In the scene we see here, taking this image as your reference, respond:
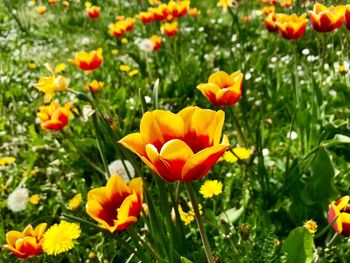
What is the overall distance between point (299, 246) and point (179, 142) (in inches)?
21.1

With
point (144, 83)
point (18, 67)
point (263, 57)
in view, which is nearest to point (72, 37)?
point (18, 67)

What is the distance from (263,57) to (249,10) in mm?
1600

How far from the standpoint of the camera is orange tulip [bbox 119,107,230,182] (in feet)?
2.73

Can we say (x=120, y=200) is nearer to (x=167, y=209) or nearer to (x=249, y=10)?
(x=167, y=209)

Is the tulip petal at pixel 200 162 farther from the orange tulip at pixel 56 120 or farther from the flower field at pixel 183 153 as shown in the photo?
the orange tulip at pixel 56 120

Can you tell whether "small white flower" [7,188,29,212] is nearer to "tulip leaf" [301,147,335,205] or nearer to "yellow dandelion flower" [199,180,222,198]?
"yellow dandelion flower" [199,180,222,198]

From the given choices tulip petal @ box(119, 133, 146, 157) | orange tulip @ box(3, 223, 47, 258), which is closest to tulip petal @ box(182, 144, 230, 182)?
tulip petal @ box(119, 133, 146, 157)

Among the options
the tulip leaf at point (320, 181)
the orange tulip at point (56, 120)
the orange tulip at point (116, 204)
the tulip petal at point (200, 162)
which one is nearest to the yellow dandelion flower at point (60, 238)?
the orange tulip at point (116, 204)

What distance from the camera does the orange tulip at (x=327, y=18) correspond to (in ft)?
5.72

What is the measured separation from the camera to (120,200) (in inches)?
45.6

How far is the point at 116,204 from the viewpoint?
1160 mm

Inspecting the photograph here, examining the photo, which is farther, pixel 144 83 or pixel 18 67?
pixel 18 67

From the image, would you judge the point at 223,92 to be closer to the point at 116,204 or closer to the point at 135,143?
the point at 116,204

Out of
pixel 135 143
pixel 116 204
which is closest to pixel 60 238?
pixel 116 204
